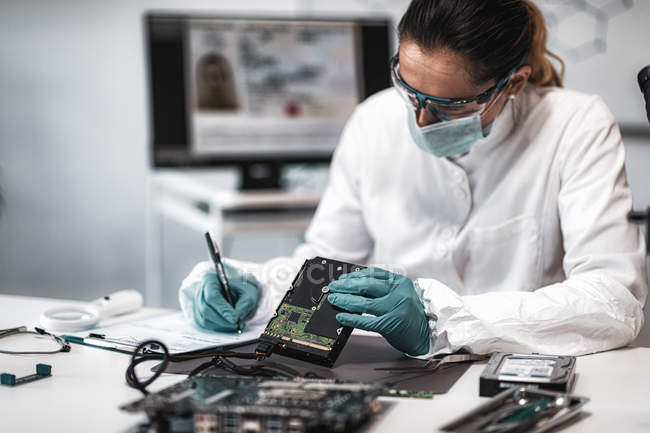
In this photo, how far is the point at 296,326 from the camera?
0.97m

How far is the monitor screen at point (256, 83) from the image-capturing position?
2.53 metres

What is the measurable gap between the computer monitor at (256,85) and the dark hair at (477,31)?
4.51 ft

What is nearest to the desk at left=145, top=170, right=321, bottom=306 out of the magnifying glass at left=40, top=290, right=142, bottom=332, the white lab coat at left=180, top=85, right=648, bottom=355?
the white lab coat at left=180, top=85, right=648, bottom=355

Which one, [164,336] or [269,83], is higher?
[269,83]

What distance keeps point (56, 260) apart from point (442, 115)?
2863 mm

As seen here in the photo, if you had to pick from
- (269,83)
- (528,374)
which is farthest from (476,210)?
(269,83)

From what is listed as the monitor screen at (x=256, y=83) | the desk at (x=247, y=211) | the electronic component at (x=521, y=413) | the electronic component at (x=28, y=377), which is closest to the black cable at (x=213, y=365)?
the electronic component at (x=28, y=377)

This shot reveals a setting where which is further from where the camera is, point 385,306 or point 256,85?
point 256,85

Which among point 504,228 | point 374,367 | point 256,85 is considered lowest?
point 374,367

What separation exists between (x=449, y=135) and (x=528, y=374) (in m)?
0.58

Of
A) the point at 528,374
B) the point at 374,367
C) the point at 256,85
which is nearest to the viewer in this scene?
the point at 528,374

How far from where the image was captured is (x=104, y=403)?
83 cm

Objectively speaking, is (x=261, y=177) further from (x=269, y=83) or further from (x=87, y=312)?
(x=87, y=312)

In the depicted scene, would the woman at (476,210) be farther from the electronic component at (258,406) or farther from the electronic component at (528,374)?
the electronic component at (258,406)
